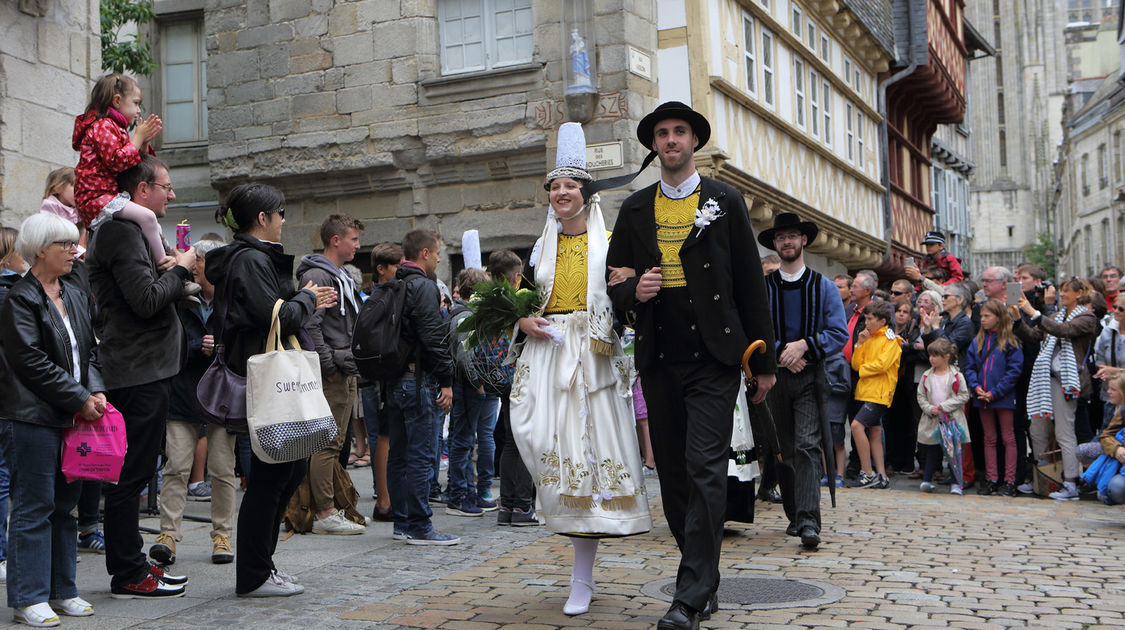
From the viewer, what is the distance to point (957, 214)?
1635 inches

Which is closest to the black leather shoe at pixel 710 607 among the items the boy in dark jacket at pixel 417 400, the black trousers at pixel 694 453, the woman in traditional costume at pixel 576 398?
the black trousers at pixel 694 453

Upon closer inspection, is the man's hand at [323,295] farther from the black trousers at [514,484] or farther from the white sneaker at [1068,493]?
the white sneaker at [1068,493]

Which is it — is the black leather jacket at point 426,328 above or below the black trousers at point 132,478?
above

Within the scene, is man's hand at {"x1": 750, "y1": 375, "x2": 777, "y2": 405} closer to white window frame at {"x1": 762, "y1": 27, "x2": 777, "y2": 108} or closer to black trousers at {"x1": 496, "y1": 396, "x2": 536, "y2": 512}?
black trousers at {"x1": 496, "y1": 396, "x2": 536, "y2": 512}

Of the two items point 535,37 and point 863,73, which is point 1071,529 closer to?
point 535,37

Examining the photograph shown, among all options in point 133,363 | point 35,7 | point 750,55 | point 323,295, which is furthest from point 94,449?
point 750,55

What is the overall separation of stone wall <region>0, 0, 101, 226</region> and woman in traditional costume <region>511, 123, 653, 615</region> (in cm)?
487

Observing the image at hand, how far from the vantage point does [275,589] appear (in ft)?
18.2

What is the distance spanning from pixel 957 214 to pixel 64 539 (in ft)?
132

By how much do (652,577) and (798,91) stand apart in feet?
47.7

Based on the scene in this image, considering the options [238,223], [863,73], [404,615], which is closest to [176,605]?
[404,615]

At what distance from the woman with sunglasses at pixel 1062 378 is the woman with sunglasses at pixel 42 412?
819 cm

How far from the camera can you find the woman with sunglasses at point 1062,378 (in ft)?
33.6

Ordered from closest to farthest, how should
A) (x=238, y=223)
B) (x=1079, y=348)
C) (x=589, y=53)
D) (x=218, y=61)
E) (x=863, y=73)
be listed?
1. (x=238, y=223)
2. (x=1079, y=348)
3. (x=589, y=53)
4. (x=218, y=61)
5. (x=863, y=73)
